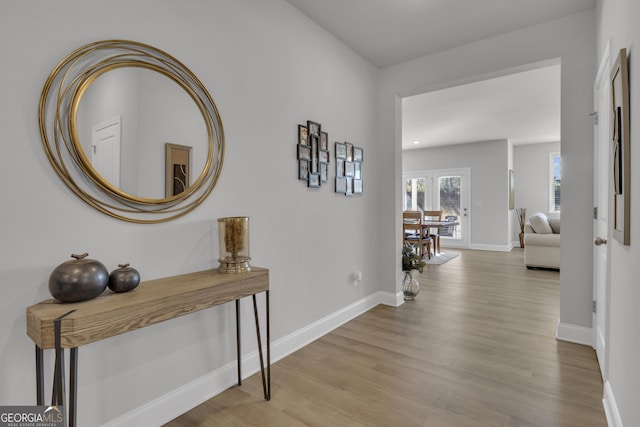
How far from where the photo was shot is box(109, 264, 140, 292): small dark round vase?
4.57 ft

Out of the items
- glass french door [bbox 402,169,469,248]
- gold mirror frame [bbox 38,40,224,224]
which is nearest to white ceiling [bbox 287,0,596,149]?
gold mirror frame [bbox 38,40,224,224]

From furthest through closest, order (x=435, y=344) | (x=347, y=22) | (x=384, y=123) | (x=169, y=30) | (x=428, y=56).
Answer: (x=384, y=123) < (x=428, y=56) < (x=347, y=22) < (x=435, y=344) < (x=169, y=30)

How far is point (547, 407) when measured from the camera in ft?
5.92

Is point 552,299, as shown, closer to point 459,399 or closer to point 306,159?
point 459,399

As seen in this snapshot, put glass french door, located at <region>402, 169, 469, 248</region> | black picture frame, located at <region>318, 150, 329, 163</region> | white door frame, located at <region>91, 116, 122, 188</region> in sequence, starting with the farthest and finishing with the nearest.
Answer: glass french door, located at <region>402, 169, 469, 248</region> → black picture frame, located at <region>318, 150, 329, 163</region> → white door frame, located at <region>91, 116, 122, 188</region>

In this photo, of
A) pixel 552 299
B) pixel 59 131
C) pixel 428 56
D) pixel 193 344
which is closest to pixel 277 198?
pixel 193 344

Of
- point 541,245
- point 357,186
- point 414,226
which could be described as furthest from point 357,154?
point 541,245

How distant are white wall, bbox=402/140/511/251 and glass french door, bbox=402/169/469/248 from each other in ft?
0.54

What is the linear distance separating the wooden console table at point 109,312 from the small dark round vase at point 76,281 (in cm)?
4

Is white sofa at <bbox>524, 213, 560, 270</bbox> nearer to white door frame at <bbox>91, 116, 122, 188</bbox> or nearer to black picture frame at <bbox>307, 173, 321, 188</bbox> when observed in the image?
black picture frame at <bbox>307, 173, 321, 188</bbox>

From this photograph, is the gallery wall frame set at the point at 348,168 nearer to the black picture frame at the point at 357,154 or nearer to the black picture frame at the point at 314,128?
the black picture frame at the point at 357,154

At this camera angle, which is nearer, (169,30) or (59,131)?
(59,131)

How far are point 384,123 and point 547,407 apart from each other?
2.92 metres

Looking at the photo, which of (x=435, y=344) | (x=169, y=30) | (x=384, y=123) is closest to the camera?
(x=169, y=30)
